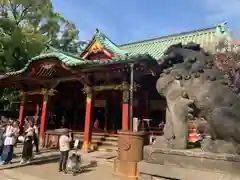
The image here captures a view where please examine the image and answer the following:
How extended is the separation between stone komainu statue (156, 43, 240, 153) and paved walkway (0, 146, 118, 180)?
302 centimetres

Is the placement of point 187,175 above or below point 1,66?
below

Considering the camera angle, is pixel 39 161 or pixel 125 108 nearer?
pixel 39 161

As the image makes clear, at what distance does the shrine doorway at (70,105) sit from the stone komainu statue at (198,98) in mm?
12272

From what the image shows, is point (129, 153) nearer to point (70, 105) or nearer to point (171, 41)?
point (70, 105)

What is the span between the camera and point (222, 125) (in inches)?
180

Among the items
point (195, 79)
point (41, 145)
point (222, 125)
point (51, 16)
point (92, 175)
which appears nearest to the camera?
point (222, 125)

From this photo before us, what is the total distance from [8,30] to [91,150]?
13.4 meters

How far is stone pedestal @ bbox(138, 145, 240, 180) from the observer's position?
169 inches

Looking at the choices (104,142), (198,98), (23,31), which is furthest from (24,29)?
(198,98)

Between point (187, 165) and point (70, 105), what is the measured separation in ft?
46.4

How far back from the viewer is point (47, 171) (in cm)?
803

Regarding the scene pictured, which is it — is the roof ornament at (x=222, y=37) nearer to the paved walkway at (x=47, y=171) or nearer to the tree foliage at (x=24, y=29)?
the paved walkway at (x=47, y=171)

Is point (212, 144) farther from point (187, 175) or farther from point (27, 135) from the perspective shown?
point (27, 135)

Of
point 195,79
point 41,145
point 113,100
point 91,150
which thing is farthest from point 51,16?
point 195,79
